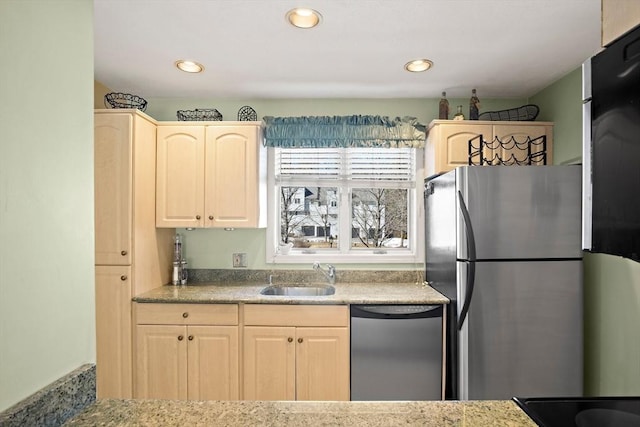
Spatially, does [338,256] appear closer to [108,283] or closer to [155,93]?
[108,283]

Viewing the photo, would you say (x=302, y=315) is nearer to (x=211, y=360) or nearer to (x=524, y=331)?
(x=211, y=360)

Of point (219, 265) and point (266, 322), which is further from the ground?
point (219, 265)

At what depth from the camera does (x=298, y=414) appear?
93 centimetres

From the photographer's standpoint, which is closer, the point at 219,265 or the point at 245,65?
the point at 245,65

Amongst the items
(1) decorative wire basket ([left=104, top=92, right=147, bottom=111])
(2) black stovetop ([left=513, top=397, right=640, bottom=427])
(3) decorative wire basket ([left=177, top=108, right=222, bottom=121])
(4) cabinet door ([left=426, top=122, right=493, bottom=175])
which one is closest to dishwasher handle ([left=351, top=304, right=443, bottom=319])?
(4) cabinet door ([left=426, top=122, right=493, bottom=175])

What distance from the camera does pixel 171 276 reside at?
3.04 m

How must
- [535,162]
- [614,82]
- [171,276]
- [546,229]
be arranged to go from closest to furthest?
Answer: [614,82]
[546,229]
[535,162]
[171,276]

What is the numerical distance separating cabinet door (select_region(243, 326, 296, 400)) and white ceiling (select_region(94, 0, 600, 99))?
1.72 meters

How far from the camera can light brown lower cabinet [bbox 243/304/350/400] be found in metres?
2.45

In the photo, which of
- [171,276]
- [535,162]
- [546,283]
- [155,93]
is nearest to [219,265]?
[171,276]

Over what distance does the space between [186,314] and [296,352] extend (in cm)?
77

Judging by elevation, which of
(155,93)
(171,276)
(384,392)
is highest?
(155,93)

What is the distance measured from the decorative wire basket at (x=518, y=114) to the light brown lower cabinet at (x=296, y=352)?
1.81 meters

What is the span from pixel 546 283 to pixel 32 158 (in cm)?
242
